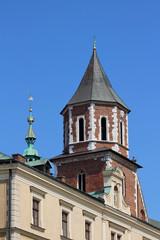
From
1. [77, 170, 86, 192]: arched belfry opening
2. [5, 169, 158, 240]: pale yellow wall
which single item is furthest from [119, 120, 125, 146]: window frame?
[5, 169, 158, 240]: pale yellow wall

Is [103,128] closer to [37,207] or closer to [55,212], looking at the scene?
[55,212]

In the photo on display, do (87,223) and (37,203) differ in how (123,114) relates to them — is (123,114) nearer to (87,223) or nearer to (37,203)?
(87,223)

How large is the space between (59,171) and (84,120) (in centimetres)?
525

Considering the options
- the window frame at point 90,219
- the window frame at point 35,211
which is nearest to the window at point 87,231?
the window frame at point 90,219

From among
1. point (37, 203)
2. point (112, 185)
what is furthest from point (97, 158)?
point (37, 203)

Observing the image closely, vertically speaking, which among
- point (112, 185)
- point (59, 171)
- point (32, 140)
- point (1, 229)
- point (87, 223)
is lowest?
point (1, 229)

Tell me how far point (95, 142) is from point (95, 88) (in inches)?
241

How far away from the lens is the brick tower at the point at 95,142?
210 ft

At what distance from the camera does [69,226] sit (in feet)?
160

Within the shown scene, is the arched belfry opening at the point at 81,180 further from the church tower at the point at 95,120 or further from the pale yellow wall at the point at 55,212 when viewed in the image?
the pale yellow wall at the point at 55,212

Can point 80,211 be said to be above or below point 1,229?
above

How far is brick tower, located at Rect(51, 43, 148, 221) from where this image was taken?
64125 mm

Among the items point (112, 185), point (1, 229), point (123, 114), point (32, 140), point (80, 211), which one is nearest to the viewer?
point (1, 229)

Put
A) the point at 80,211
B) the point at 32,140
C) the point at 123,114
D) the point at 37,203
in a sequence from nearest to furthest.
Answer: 1. the point at 37,203
2. the point at 80,211
3. the point at 123,114
4. the point at 32,140
